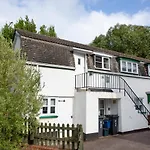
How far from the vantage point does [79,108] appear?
1423cm

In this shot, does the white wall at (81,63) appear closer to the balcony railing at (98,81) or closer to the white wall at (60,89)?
the balcony railing at (98,81)

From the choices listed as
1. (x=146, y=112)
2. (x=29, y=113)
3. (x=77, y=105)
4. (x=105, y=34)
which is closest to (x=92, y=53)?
(x=77, y=105)

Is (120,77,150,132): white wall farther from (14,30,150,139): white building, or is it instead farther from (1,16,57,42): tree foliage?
(1,16,57,42): tree foliage

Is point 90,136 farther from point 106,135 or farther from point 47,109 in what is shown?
point 47,109

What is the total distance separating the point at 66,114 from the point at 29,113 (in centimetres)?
667

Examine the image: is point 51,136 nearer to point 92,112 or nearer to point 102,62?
point 92,112

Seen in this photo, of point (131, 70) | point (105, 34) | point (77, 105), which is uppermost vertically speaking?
point (105, 34)

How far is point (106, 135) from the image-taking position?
1498 centimetres

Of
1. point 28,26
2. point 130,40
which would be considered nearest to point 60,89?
point 28,26

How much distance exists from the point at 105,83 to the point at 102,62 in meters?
2.03

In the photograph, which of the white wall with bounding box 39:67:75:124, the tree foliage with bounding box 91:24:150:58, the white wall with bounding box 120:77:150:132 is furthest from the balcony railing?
the tree foliage with bounding box 91:24:150:58

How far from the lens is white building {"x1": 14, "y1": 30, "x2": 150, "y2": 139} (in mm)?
13586

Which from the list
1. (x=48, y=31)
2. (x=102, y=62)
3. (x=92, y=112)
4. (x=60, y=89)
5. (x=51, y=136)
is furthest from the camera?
(x=48, y=31)

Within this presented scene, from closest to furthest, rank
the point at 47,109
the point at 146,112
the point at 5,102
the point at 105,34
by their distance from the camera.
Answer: the point at 5,102 < the point at 47,109 < the point at 146,112 < the point at 105,34
